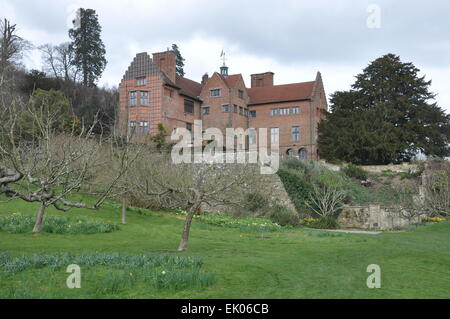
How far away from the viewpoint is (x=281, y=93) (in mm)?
47719

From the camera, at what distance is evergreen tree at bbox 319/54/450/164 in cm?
3759

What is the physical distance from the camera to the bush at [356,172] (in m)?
35.7

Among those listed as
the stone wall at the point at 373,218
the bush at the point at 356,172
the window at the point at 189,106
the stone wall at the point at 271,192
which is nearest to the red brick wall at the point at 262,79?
the window at the point at 189,106

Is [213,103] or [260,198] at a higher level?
[213,103]

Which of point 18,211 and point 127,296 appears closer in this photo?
point 127,296

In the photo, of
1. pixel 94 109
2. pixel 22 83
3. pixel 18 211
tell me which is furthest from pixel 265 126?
pixel 18 211

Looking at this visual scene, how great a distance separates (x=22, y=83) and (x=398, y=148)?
35.1m

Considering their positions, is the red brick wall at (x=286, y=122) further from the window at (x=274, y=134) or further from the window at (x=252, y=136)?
the window at (x=252, y=136)

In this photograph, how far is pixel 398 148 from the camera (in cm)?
3750

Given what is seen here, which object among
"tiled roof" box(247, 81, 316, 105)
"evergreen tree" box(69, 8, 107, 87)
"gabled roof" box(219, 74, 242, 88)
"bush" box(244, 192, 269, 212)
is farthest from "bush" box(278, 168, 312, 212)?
"evergreen tree" box(69, 8, 107, 87)

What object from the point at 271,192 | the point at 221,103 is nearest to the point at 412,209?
the point at 271,192

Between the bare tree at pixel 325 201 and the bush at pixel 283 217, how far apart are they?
5.41 ft

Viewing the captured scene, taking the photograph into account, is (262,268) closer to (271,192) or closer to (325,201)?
(325,201)

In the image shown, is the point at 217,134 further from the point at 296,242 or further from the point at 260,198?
the point at 296,242
